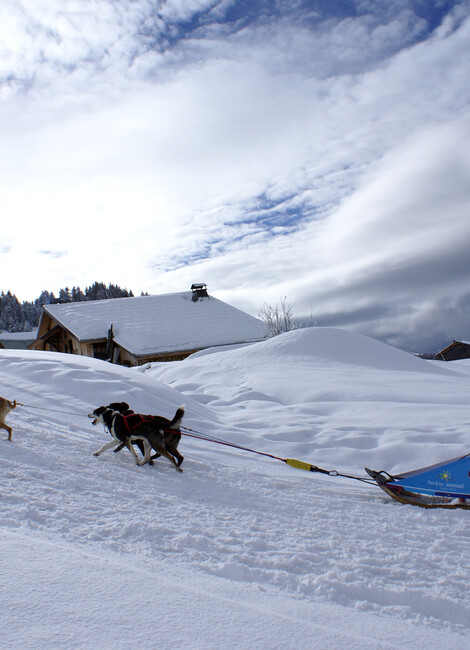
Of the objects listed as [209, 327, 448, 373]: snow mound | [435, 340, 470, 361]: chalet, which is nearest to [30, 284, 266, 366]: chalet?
[209, 327, 448, 373]: snow mound

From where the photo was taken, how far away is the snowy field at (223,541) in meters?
1.94

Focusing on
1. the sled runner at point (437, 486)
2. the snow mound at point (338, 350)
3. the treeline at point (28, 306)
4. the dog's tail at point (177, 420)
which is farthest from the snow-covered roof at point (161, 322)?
the treeline at point (28, 306)

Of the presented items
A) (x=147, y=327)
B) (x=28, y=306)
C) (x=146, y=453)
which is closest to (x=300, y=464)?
(x=146, y=453)

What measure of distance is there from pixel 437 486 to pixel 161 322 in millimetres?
26658

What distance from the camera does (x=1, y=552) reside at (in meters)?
2.35

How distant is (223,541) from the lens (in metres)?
3.19

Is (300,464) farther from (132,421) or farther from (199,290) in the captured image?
(199,290)

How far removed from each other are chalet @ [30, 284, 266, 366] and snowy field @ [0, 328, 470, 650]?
63.3 ft

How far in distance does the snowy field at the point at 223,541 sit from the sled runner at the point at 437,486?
0.16 meters

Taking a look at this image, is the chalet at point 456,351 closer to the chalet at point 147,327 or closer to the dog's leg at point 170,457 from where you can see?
the chalet at point 147,327

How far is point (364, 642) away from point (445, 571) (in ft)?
4.48

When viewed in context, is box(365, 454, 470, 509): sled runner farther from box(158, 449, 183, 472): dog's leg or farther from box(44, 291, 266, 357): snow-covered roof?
box(44, 291, 266, 357): snow-covered roof

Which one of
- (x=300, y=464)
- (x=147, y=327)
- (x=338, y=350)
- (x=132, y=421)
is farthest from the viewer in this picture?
(x=147, y=327)

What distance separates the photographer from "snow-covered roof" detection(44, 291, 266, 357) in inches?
1088
